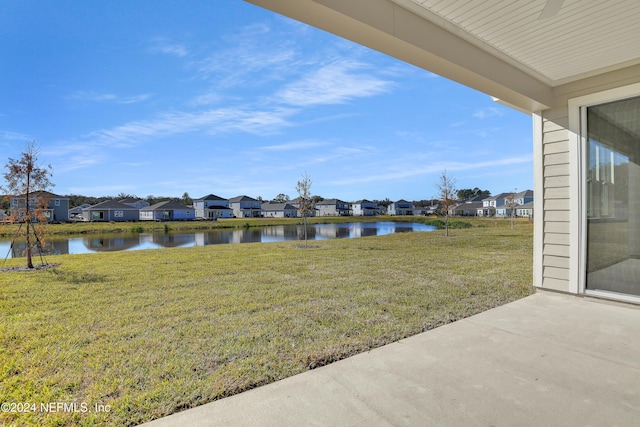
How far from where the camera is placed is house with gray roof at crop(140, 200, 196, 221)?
40906 mm

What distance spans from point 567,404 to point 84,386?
278 cm

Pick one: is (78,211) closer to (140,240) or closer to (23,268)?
(140,240)

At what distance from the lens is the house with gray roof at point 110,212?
36.5m

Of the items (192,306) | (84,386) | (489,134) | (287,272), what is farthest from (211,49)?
(489,134)

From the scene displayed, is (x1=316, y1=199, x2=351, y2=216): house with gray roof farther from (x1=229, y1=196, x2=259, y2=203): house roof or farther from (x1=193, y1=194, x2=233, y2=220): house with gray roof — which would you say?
(x1=193, y1=194, x2=233, y2=220): house with gray roof

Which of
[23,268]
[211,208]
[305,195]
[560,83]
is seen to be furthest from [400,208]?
[23,268]

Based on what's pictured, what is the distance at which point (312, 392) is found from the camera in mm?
1723

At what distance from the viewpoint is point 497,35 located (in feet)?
8.17

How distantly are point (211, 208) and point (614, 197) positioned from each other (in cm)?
4811

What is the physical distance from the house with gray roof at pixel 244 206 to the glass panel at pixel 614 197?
51321 millimetres

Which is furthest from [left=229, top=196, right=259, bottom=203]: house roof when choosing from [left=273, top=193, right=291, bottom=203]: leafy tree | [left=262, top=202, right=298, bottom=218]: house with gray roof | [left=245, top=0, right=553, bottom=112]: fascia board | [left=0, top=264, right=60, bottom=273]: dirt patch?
[left=245, top=0, right=553, bottom=112]: fascia board

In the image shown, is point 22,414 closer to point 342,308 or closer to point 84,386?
point 84,386

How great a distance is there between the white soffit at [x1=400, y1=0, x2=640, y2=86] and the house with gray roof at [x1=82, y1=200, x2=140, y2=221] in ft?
145

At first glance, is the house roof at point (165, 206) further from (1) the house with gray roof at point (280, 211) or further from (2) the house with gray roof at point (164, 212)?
(1) the house with gray roof at point (280, 211)
